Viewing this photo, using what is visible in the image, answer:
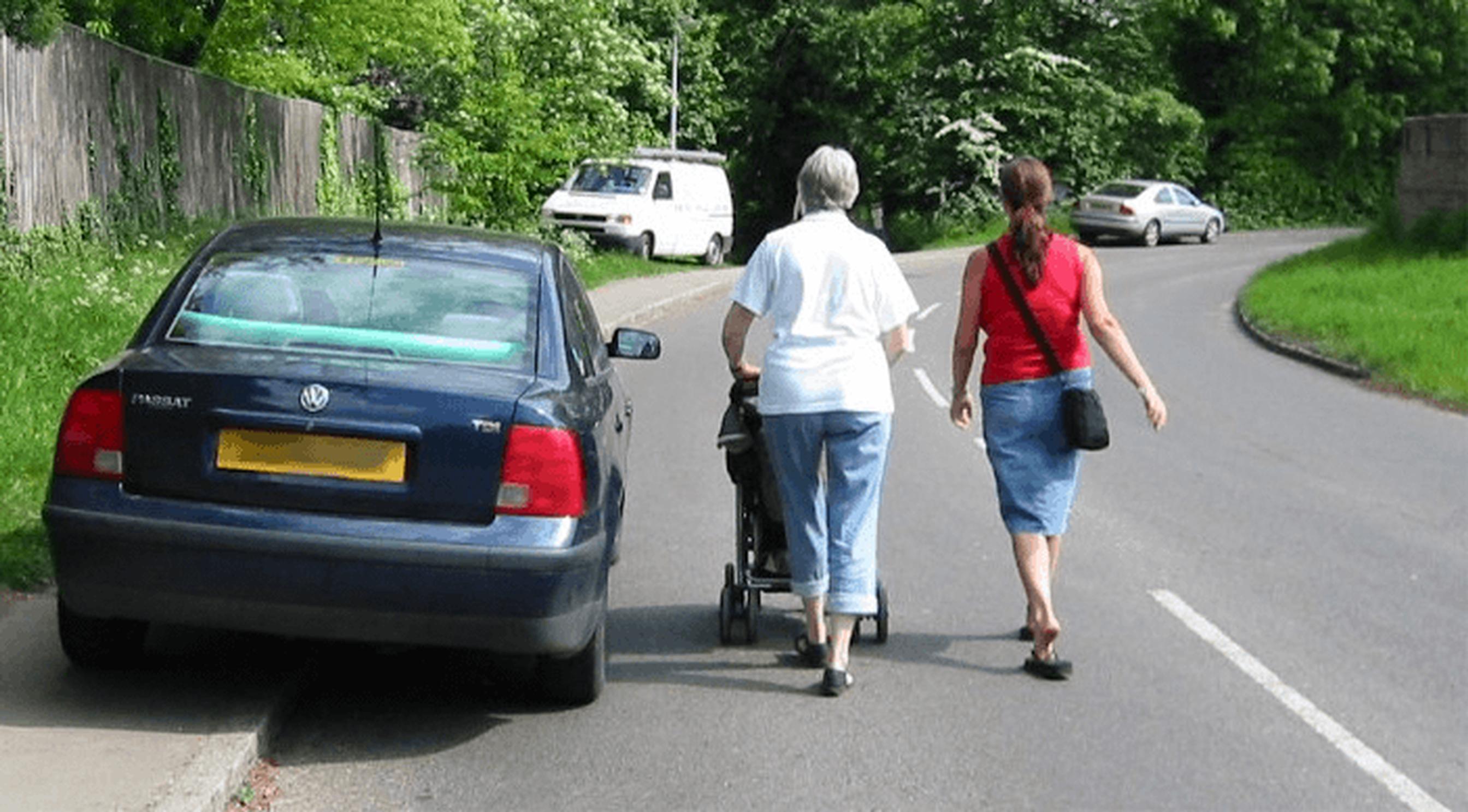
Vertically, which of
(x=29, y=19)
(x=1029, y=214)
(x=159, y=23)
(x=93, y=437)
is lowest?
(x=93, y=437)

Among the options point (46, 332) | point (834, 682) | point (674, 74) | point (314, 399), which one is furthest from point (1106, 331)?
point (674, 74)

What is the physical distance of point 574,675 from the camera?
7246mm

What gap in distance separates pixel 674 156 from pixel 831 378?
41.2m

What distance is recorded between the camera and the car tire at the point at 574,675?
7219mm

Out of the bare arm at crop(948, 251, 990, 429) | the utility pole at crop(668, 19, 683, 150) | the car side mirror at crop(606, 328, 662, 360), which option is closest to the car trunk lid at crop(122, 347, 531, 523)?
the bare arm at crop(948, 251, 990, 429)

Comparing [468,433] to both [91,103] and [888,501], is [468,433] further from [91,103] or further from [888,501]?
[91,103]

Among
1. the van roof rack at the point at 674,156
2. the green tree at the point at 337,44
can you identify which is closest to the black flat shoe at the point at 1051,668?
the green tree at the point at 337,44

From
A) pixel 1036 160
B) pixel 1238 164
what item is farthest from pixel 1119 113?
pixel 1036 160

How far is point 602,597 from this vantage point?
7.04 metres

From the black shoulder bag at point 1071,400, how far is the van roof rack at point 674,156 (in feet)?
110

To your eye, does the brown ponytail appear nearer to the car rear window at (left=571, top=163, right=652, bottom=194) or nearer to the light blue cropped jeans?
the light blue cropped jeans

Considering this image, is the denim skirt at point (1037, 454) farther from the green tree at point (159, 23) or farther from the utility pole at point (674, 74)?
the utility pole at point (674, 74)

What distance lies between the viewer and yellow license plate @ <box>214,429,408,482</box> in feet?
21.5

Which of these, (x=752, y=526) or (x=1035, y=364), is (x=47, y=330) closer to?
(x=752, y=526)
